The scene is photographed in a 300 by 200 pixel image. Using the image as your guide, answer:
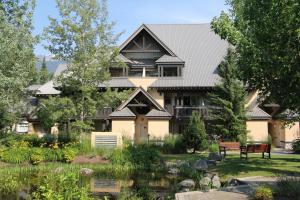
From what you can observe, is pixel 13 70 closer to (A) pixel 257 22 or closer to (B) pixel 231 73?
(A) pixel 257 22

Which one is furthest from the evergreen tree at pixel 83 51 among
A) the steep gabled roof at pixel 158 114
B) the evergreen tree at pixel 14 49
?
the steep gabled roof at pixel 158 114

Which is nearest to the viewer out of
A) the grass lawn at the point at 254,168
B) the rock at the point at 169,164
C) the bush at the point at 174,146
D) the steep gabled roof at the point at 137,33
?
the grass lawn at the point at 254,168

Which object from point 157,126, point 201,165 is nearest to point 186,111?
point 157,126

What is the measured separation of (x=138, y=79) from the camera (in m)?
43.5

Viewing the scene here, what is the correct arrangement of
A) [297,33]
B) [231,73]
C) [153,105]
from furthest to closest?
[153,105]
[231,73]
[297,33]

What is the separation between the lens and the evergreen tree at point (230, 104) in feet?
122

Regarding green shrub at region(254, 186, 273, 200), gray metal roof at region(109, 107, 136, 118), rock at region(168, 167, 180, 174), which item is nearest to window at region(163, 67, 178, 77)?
gray metal roof at region(109, 107, 136, 118)

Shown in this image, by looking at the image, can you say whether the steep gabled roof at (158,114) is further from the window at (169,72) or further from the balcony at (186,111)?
the window at (169,72)

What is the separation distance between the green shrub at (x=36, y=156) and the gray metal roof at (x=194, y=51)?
19.4 metres

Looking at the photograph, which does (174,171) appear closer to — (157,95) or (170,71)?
(157,95)

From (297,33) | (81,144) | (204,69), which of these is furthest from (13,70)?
(204,69)

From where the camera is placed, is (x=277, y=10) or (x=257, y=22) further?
(x=257, y=22)

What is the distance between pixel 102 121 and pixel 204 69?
41.5 ft

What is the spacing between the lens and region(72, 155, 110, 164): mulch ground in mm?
24969
